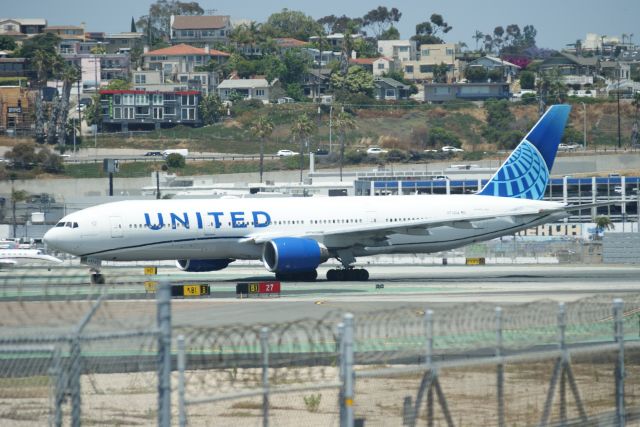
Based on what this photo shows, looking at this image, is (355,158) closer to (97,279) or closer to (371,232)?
(371,232)

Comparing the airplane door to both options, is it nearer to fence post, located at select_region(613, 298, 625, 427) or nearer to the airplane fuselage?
the airplane fuselage

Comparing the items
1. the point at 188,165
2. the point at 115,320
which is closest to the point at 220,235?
the point at 115,320

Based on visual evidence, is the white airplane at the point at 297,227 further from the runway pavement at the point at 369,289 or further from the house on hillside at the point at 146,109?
the house on hillside at the point at 146,109

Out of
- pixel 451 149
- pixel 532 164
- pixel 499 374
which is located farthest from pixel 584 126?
pixel 499 374

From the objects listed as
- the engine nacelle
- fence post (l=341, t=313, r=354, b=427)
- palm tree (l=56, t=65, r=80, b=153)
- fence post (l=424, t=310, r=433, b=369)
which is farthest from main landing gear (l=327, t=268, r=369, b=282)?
palm tree (l=56, t=65, r=80, b=153)

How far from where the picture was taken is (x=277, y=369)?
18.6 meters

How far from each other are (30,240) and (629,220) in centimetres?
5524

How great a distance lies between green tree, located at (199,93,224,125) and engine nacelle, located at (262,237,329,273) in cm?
13624

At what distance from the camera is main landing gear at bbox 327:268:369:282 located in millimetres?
54656

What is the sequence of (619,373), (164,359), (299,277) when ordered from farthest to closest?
(299,277) < (619,373) < (164,359)

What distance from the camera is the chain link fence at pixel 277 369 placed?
14.3 meters

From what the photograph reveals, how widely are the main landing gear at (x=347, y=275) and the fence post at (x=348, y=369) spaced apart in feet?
129

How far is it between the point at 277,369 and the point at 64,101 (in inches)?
6191

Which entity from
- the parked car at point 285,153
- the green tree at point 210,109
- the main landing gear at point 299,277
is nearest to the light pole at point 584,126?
the parked car at point 285,153
